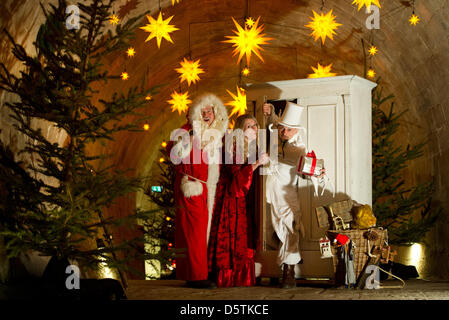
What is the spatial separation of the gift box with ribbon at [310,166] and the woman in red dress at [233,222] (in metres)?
0.49

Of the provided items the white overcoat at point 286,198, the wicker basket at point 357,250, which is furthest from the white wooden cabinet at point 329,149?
the wicker basket at point 357,250

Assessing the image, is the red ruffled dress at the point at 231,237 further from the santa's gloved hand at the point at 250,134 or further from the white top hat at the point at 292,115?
the white top hat at the point at 292,115

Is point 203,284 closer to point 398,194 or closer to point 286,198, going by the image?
point 286,198

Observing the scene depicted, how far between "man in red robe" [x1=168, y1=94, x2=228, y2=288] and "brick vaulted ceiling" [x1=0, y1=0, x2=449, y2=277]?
2.09 feet

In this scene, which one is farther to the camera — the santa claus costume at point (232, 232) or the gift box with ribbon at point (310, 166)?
the santa claus costume at point (232, 232)

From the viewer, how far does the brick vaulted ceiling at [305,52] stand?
821cm

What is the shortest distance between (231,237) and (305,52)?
6249mm

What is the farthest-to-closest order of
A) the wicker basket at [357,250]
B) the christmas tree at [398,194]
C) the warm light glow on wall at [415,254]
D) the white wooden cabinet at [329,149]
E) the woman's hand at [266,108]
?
the warm light glow on wall at [415,254], the christmas tree at [398,194], the woman's hand at [266,108], the white wooden cabinet at [329,149], the wicker basket at [357,250]

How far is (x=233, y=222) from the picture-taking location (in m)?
6.95

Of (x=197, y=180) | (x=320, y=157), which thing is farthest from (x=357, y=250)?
(x=197, y=180)

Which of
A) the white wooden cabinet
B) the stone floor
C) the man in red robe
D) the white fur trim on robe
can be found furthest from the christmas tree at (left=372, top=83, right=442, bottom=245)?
the white fur trim on robe

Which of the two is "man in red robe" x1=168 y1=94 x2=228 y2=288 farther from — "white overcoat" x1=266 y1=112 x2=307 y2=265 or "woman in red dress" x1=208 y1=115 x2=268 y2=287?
"white overcoat" x1=266 y1=112 x2=307 y2=265
